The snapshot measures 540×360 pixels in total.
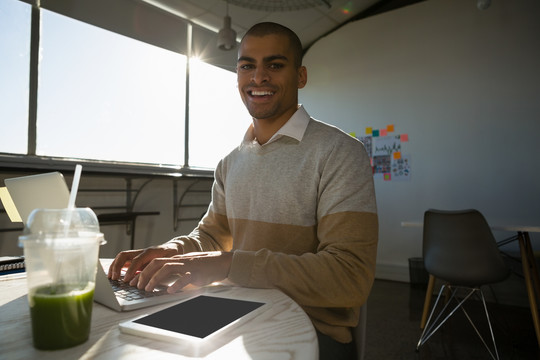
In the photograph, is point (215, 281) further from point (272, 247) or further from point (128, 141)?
point (128, 141)

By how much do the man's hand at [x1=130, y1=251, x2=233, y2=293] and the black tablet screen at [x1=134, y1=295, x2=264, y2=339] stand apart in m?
0.07

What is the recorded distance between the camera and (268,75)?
3.94 ft

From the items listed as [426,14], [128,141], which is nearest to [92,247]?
[128,141]

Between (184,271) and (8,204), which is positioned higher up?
(8,204)

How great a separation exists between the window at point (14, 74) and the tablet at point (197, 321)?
8.94 feet

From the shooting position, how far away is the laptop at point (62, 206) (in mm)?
582

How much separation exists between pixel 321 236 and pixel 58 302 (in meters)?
0.61

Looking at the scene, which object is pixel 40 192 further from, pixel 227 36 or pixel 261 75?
pixel 227 36

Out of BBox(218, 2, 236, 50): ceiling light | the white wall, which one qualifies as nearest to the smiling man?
BBox(218, 2, 236, 50): ceiling light

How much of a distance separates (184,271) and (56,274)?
11.8 inches

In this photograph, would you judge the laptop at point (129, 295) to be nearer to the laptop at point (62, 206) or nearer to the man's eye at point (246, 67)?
the laptop at point (62, 206)

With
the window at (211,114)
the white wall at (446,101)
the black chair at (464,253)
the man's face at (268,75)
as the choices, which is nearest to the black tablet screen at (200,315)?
the man's face at (268,75)

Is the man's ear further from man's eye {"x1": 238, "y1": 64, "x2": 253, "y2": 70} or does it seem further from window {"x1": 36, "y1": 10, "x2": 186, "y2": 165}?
window {"x1": 36, "y1": 10, "x2": 186, "y2": 165}

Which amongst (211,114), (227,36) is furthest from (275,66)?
(211,114)
